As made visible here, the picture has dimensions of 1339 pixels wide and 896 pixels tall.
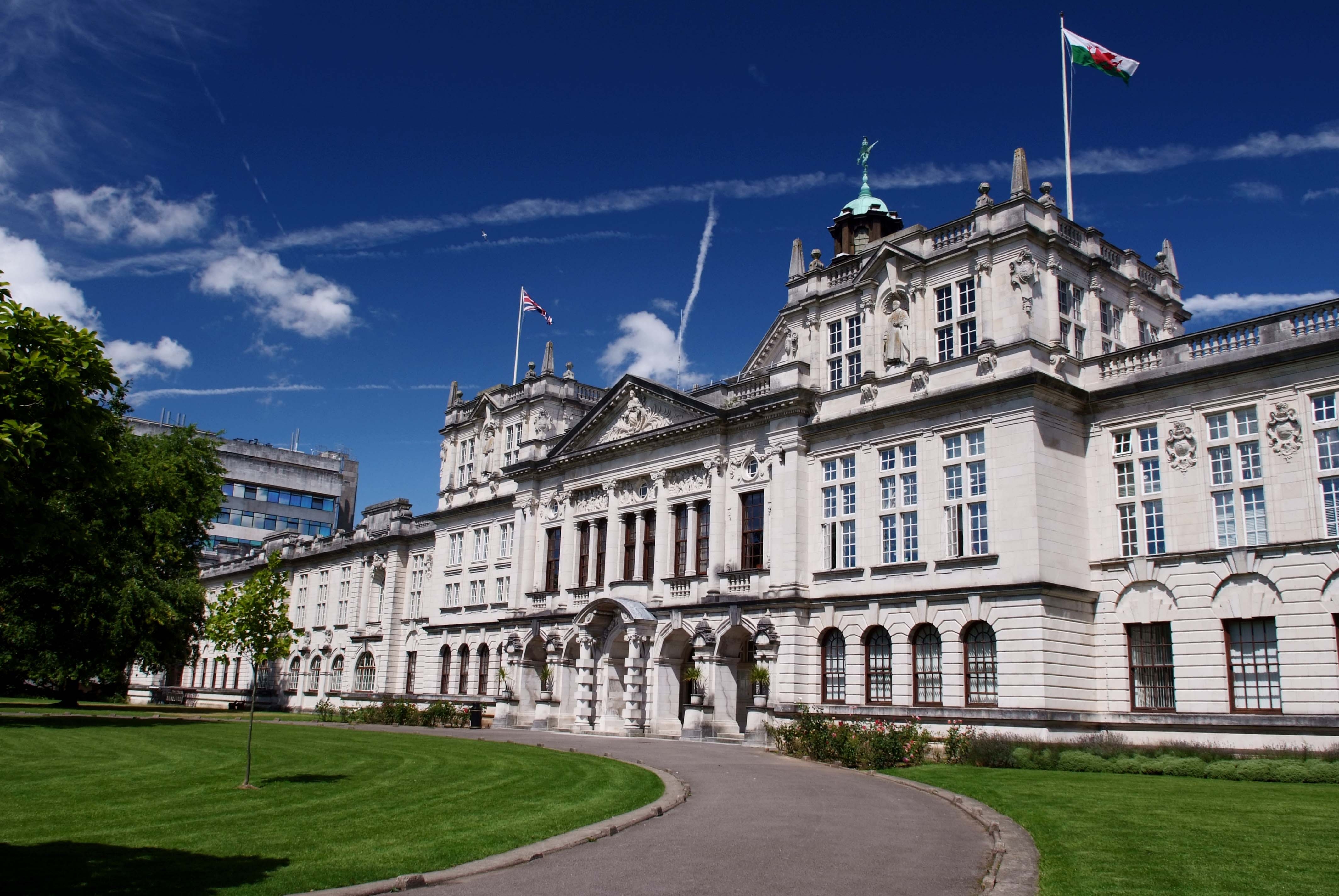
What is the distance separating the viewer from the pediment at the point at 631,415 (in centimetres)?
4409

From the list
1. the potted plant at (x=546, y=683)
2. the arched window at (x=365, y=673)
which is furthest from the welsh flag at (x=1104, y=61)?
the arched window at (x=365, y=673)

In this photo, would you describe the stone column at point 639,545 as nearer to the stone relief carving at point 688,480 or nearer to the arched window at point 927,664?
the stone relief carving at point 688,480

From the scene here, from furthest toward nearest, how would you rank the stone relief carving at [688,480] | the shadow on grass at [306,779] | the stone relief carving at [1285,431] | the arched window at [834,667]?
the stone relief carving at [688,480] → the arched window at [834,667] → the stone relief carving at [1285,431] → the shadow on grass at [306,779]

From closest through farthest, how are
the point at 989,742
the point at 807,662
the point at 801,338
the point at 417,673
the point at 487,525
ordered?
the point at 989,742
the point at 807,662
the point at 801,338
the point at 487,525
the point at 417,673

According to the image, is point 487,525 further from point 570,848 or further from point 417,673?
point 570,848

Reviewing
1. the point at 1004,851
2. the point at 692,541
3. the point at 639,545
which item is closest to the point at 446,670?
the point at 639,545

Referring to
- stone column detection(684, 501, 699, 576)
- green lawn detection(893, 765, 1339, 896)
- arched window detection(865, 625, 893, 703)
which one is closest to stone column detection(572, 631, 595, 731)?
stone column detection(684, 501, 699, 576)

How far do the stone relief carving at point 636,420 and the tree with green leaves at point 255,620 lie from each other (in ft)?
76.1

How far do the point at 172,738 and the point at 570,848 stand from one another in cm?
2354

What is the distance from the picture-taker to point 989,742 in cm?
2891

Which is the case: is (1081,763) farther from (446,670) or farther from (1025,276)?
(446,670)

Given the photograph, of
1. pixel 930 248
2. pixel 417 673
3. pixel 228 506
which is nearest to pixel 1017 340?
pixel 930 248

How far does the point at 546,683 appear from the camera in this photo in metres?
47.9

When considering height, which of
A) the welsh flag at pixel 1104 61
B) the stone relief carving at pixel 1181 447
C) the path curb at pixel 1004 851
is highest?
the welsh flag at pixel 1104 61
